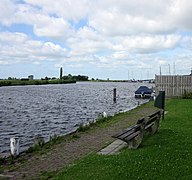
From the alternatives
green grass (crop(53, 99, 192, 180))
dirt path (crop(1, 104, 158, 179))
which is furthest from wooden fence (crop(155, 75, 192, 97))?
green grass (crop(53, 99, 192, 180))

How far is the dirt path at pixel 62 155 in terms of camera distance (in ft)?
29.2

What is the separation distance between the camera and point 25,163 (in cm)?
995

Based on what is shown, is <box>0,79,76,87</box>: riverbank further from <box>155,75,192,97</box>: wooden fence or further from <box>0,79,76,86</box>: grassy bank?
<box>155,75,192,97</box>: wooden fence

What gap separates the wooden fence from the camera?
4103 centimetres

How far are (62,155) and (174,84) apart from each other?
3280 centimetres

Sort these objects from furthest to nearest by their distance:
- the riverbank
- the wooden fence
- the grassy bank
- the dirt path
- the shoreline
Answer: the riverbank
the grassy bank
the shoreline
the wooden fence
the dirt path

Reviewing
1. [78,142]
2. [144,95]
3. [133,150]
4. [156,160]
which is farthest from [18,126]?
[144,95]

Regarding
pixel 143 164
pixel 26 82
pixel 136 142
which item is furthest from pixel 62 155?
pixel 26 82

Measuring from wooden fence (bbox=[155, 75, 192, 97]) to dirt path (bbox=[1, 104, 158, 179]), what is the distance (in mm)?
27520

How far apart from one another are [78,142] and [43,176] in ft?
16.9

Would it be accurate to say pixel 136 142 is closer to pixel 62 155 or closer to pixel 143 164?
pixel 143 164

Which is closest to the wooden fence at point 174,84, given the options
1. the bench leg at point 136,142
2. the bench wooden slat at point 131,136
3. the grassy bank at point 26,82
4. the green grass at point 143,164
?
the green grass at point 143,164

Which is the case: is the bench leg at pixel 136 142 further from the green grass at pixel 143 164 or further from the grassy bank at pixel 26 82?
the grassy bank at pixel 26 82

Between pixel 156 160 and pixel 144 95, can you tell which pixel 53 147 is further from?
pixel 144 95
